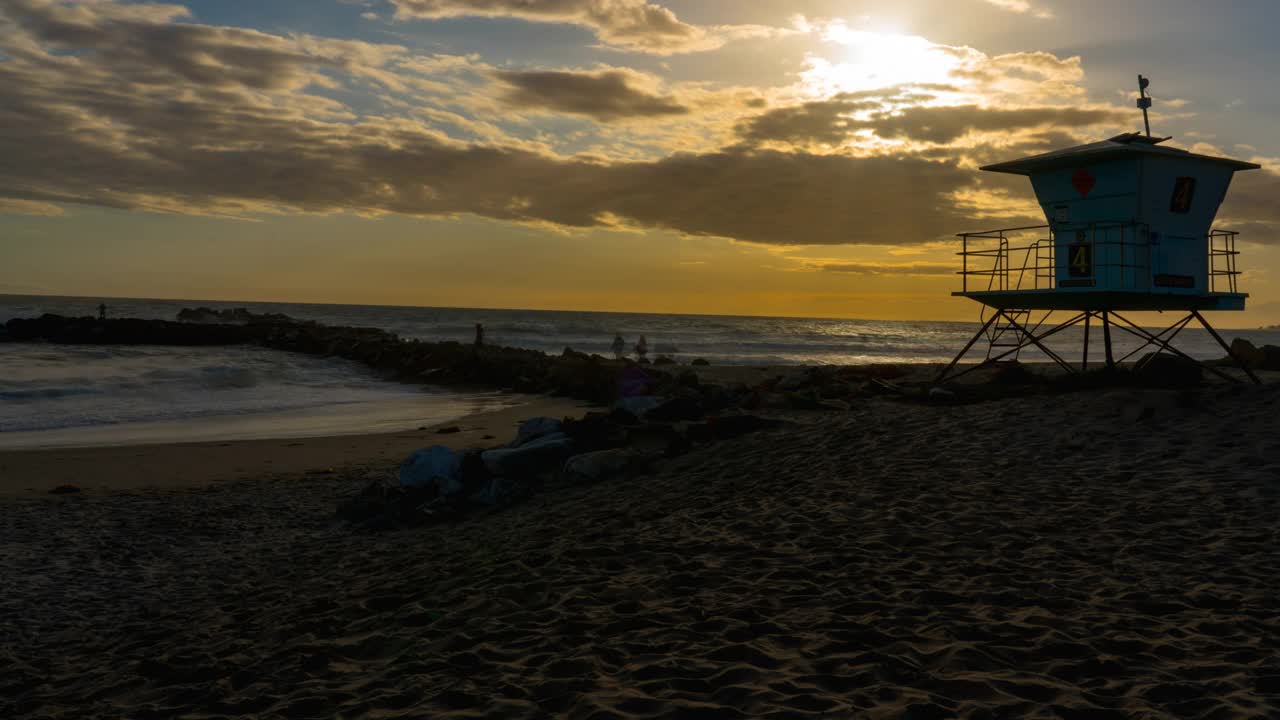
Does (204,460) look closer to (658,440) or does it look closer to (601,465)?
(601,465)

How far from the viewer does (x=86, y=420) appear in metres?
17.9

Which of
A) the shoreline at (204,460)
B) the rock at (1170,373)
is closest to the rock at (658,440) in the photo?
the shoreline at (204,460)

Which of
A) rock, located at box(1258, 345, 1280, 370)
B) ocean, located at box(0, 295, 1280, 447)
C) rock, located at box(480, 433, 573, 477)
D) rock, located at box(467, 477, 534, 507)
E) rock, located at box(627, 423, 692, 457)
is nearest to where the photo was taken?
rock, located at box(467, 477, 534, 507)

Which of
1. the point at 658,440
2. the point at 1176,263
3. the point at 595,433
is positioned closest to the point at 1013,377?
the point at 1176,263

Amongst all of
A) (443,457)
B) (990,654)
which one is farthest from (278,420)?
(990,654)

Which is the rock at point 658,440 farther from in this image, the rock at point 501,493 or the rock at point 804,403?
the rock at point 804,403

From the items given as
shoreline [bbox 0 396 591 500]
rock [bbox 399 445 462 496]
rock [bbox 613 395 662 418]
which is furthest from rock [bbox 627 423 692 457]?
shoreline [bbox 0 396 591 500]

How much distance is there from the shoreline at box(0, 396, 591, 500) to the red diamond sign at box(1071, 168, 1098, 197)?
11.1m

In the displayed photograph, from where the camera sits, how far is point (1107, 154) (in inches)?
548

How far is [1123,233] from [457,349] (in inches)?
864

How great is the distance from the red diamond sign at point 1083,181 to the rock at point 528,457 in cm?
1013

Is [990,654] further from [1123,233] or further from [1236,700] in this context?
[1123,233]

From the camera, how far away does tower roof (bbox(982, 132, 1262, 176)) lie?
45.1 ft

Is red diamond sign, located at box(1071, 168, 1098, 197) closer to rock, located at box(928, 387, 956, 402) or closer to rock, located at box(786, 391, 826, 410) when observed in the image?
rock, located at box(928, 387, 956, 402)
